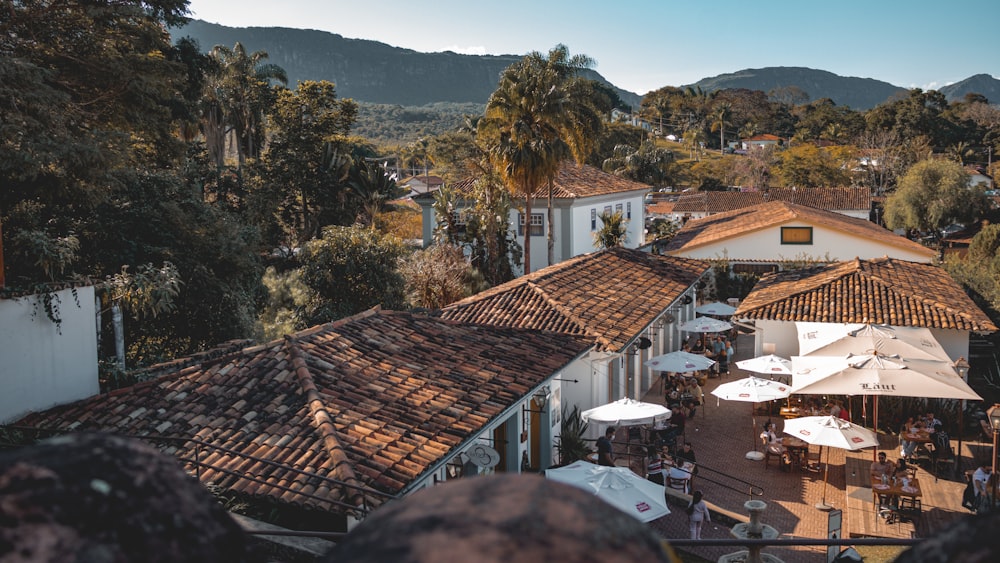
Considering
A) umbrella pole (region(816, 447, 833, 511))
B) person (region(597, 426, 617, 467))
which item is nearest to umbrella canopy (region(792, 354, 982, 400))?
umbrella pole (region(816, 447, 833, 511))

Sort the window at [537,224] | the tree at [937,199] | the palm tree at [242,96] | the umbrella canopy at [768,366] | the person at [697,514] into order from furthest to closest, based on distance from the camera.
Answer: the tree at [937,199]
the palm tree at [242,96]
the window at [537,224]
the umbrella canopy at [768,366]
the person at [697,514]

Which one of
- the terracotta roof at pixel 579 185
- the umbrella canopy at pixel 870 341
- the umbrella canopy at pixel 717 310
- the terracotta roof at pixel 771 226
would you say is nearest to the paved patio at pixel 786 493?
the umbrella canopy at pixel 870 341

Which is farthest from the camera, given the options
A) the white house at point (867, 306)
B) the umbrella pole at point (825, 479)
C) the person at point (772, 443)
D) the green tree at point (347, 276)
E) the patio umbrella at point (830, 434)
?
the green tree at point (347, 276)

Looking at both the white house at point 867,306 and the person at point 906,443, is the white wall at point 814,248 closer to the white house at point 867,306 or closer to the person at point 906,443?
the white house at point 867,306

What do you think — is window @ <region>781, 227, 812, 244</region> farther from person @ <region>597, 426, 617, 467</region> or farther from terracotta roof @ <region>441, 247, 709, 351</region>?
person @ <region>597, 426, 617, 467</region>

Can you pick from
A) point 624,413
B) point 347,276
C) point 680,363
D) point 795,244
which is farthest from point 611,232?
point 624,413

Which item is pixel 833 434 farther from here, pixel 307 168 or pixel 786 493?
pixel 307 168

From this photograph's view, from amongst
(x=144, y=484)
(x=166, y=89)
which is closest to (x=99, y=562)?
(x=144, y=484)

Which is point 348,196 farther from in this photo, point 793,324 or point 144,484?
point 144,484
